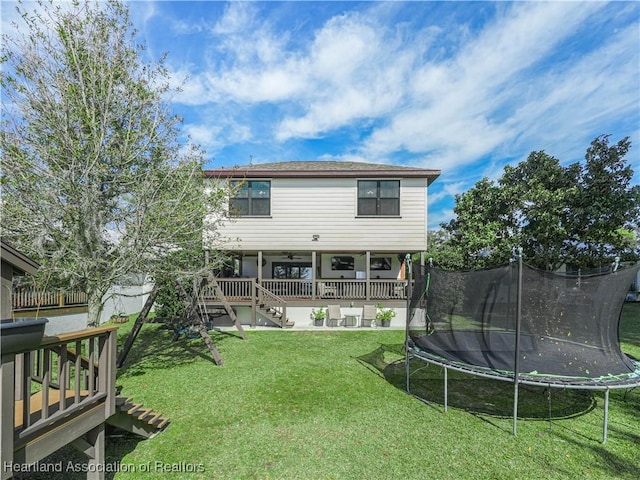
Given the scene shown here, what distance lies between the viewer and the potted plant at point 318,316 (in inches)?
483

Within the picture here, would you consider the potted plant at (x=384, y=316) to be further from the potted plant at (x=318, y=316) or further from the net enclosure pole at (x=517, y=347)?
the net enclosure pole at (x=517, y=347)

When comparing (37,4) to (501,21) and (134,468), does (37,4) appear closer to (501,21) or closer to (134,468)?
(134,468)

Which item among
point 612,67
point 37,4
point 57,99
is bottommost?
point 57,99

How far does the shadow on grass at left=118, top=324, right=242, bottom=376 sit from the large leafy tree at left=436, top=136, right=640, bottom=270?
38.4 feet

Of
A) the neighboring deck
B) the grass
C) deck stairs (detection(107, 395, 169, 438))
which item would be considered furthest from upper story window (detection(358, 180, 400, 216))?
the neighboring deck

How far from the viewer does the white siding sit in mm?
13000

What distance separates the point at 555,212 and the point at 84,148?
612 inches

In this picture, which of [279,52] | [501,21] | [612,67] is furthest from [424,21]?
[612,67]

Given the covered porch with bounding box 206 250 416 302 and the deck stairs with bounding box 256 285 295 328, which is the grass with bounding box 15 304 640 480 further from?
the covered porch with bounding box 206 250 416 302

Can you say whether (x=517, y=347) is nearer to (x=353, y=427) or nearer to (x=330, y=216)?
(x=353, y=427)

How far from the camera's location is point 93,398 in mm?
3188

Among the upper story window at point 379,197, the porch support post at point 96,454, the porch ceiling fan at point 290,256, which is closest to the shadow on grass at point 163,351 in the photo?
the porch support post at point 96,454

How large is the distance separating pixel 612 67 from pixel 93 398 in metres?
15.7

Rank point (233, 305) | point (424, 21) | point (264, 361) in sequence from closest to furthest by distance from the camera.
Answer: point (264, 361) < point (424, 21) < point (233, 305)
